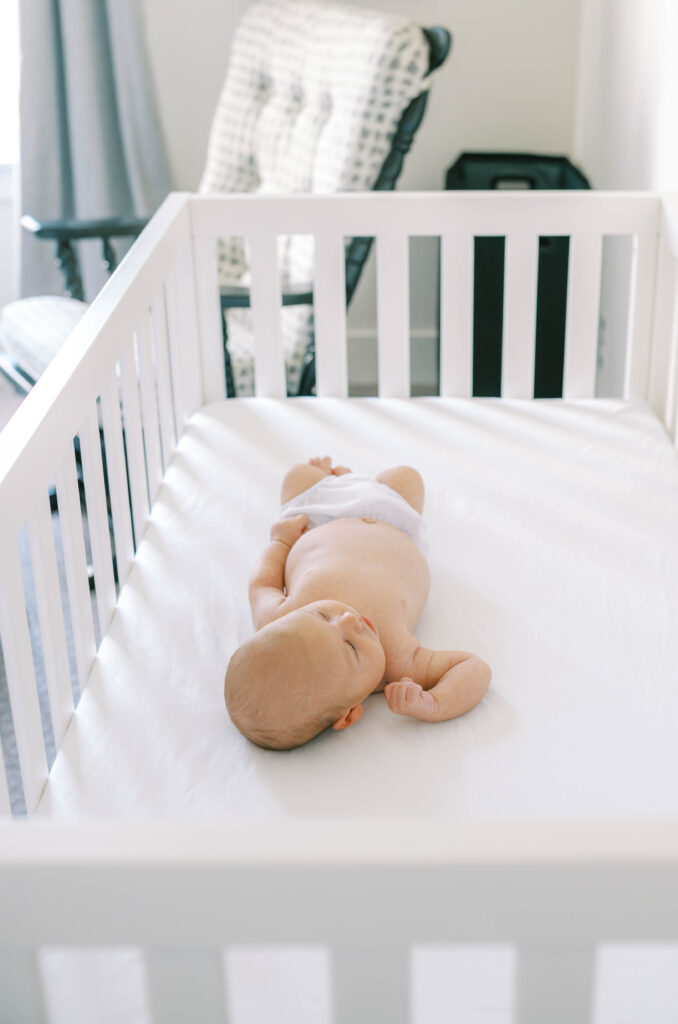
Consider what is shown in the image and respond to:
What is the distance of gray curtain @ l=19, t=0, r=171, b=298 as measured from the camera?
2650mm

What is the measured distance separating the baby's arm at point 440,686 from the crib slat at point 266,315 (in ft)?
2.70

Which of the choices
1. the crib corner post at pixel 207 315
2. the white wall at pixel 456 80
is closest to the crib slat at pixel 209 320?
the crib corner post at pixel 207 315

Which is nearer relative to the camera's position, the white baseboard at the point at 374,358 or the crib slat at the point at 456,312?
the crib slat at the point at 456,312

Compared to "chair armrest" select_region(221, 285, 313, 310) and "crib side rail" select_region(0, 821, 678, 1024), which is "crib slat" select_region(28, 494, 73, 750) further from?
"chair armrest" select_region(221, 285, 313, 310)

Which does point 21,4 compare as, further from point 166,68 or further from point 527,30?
point 527,30

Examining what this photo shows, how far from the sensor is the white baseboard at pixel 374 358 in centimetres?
288

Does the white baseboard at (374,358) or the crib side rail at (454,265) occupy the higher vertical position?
the crib side rail at (454,265)

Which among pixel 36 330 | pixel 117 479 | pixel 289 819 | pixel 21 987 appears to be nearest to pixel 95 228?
pixel 36 330

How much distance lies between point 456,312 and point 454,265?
0.08 meters

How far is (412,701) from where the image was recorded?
3.02 ft

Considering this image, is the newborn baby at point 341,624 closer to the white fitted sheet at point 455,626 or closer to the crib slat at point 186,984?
the white fitted sheet at point 455,626

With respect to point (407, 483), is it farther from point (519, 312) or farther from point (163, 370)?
point (519, 312)

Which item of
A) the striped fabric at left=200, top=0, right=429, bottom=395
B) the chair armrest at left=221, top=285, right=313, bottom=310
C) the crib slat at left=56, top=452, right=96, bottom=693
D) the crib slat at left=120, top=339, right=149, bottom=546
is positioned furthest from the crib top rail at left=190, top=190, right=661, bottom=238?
the crib slat at left=56, top=452, right=96, bottom=693

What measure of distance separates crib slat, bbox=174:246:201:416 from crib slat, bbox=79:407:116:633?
54cm
